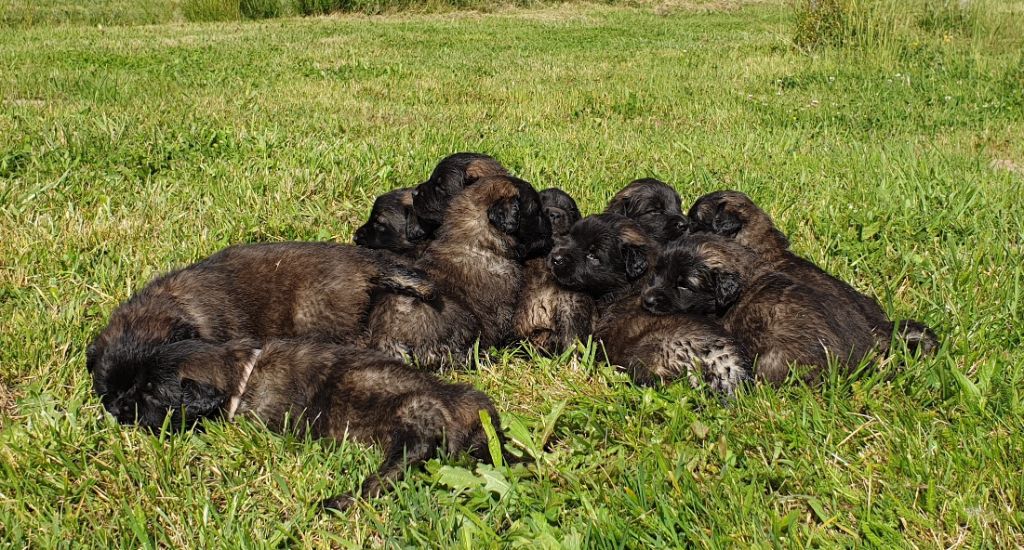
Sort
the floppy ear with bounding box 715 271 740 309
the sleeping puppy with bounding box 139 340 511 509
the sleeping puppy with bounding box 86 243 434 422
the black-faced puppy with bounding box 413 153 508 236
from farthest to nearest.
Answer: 1. the black-faced puppy with bounding box 413 153 508 236
2. the floppy ear with bounding box 715 271 740 309
3. the sleeping puppy with bounding box 86 243 434 422
4. the sleeping puppy with bounding box 139 340 511 509

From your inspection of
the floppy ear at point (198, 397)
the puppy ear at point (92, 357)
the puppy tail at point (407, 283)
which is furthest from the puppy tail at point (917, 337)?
the puppy ear at point (92, 357)

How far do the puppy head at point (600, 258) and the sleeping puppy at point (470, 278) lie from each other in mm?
197

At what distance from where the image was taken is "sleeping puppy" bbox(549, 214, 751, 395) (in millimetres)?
3455

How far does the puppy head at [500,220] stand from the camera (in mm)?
4250

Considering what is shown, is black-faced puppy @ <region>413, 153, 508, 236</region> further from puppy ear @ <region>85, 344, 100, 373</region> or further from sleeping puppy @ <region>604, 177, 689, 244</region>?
puppy ear @ <region>85, 344, 100, 373</region>

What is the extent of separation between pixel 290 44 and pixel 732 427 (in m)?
13.2

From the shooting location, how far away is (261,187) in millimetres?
5551

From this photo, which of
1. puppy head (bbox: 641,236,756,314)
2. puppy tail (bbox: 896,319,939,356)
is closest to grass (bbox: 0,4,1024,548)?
puppy tail (bbox: 896,319,939,356)

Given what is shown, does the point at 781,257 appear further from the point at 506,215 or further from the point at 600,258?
the point at 506,215

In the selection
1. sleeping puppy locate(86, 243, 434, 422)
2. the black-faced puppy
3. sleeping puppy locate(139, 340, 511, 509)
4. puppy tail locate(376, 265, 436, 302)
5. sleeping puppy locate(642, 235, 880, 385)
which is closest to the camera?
sleeping puppy locate(139, 340, 511, 509)

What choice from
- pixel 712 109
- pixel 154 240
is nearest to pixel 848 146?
pixel 712 109

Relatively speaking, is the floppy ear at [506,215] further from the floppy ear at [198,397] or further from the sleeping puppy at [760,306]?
the floppy ear at [198,397]

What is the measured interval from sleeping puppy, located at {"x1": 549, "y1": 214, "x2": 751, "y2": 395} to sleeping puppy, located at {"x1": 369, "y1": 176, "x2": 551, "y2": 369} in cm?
23

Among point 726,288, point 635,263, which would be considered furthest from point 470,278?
point 726,288
